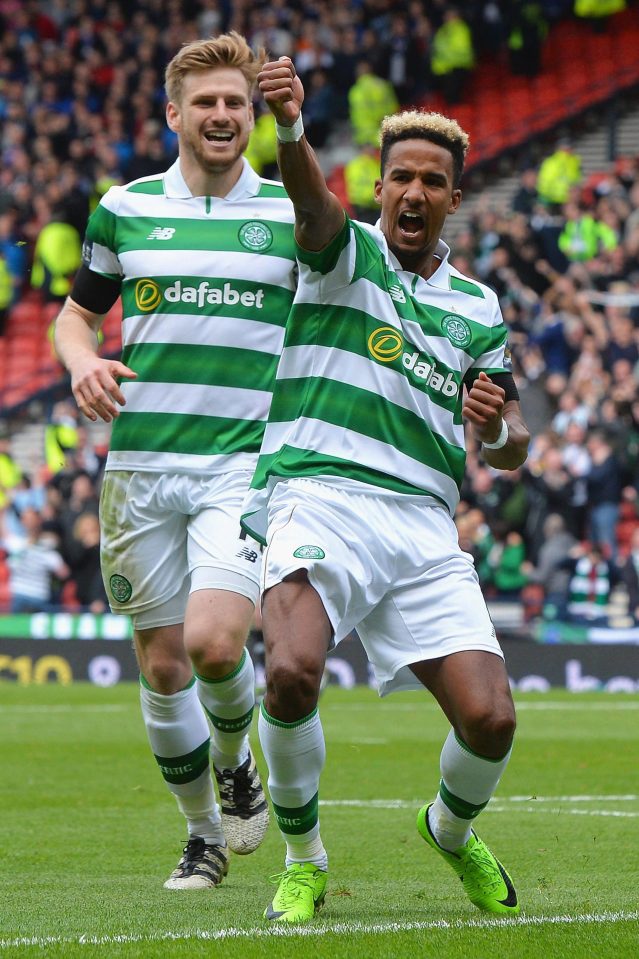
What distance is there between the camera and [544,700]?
14688 millimetres

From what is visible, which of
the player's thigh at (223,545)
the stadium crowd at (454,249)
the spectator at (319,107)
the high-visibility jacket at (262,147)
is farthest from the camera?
Answer: the spectator at (319,107)

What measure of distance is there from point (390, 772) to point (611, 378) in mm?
8674

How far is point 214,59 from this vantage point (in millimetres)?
5832

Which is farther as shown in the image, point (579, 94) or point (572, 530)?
point (579, 94)

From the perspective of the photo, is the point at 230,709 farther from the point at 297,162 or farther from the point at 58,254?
the point at 58,254

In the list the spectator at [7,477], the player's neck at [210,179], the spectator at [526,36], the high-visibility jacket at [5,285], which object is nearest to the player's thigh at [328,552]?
the player's neck at [210,179]

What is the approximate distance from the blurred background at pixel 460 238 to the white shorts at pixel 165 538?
33.5 ft

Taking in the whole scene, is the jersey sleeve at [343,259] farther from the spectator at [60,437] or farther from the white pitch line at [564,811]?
the spectator at [60,437]

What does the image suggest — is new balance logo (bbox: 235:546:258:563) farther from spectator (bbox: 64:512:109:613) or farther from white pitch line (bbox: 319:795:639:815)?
spectator (bbox: 64:512:109:613)

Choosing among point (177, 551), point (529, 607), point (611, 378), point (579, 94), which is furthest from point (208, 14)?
point (177, 551)

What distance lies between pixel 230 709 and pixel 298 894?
1.07m

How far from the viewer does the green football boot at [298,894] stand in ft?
15.2

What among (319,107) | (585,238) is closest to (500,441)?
(585,238)

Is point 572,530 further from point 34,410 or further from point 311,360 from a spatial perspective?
point 311,360
